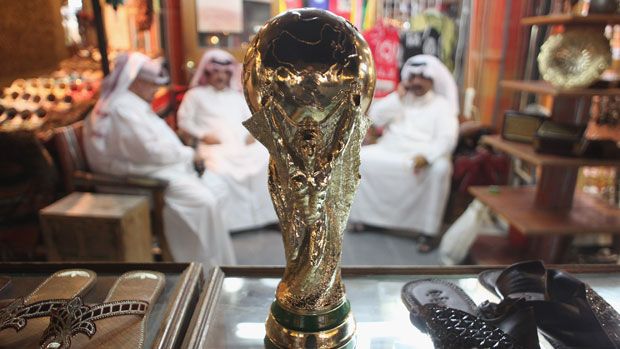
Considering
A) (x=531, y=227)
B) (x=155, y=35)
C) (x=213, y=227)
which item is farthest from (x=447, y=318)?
(x=155, y=35)

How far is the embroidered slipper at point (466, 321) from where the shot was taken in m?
0.77

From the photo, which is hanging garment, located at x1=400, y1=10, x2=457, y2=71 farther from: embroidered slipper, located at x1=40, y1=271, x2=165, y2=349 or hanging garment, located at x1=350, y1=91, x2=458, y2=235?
embroidered slipper, located at x1=40, y1=271, x2=165, y2=349

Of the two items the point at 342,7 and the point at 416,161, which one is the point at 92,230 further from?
the point at 342,7

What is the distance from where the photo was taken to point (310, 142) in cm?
71

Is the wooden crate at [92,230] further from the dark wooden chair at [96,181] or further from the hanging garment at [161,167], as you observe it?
the hanging garment at [161,167]

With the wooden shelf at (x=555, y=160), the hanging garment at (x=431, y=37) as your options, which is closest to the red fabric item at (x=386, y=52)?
the hanging garment at (x=431, y=37)

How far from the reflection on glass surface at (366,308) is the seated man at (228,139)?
7.82ft

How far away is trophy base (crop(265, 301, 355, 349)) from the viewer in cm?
80

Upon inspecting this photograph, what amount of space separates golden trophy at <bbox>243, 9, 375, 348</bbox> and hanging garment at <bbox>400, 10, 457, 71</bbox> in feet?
12.2

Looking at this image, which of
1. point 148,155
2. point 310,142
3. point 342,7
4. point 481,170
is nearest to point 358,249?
point 481,170

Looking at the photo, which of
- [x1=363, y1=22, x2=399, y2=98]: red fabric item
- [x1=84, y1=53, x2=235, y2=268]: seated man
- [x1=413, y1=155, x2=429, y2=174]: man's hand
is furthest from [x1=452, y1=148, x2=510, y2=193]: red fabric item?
[x1=84, y1=53, x2=235, y2=268]: seated man

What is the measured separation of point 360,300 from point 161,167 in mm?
2039

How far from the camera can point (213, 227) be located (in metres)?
2.70

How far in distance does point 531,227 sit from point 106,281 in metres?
1.85
